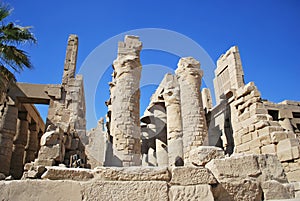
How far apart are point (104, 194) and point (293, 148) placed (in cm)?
560

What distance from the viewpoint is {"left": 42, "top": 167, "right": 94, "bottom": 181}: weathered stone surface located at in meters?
3.08

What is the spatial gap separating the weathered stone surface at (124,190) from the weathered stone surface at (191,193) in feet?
0.37

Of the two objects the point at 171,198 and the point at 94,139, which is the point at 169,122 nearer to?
the point at 94,139

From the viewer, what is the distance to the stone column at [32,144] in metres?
15.7

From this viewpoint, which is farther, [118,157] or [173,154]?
[173,154]

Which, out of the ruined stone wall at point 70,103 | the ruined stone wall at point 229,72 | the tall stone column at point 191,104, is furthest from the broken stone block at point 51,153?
the ruined stone wall at point 229,72

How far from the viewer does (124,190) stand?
3.03 m

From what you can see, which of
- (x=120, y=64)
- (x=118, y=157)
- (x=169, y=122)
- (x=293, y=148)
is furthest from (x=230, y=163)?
(x=169, y=122)

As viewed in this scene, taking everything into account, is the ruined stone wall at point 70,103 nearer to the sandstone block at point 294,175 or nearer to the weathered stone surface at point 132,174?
the sandstone block at point 294,175

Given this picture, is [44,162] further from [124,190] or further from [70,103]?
[124,190]

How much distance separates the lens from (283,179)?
167 inches

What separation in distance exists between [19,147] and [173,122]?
29.9ft

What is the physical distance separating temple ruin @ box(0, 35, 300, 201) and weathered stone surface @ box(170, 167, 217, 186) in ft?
0.04

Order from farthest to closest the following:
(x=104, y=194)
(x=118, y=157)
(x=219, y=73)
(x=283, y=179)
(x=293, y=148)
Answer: (x=219, y=73)
(x=118, y=157)
(x=293, y=148)
(x=283, y=179)
(x=104, y=194)
